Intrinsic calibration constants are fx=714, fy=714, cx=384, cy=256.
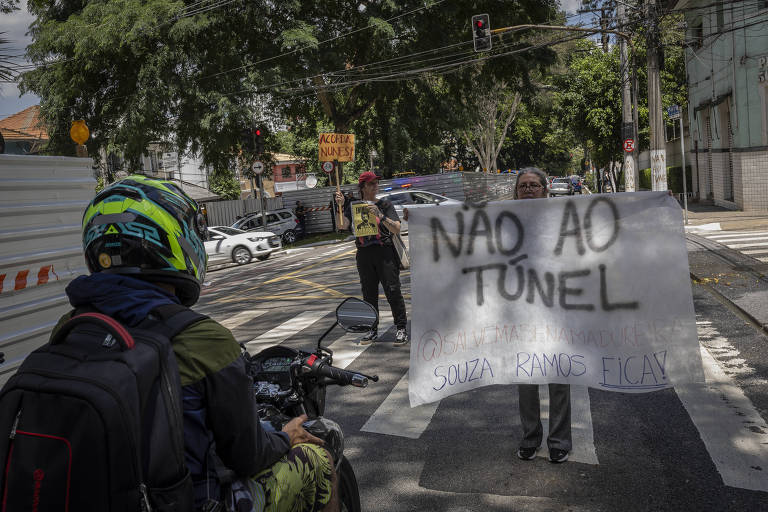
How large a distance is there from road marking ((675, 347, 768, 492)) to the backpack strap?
331cm

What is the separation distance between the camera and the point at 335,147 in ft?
87.3

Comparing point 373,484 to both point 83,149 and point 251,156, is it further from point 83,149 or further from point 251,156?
point 251,156

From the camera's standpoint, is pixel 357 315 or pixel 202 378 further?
pixel 357 315

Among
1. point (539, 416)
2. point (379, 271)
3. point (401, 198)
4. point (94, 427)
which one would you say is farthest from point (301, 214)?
point (94, 427)

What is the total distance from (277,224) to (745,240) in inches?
782

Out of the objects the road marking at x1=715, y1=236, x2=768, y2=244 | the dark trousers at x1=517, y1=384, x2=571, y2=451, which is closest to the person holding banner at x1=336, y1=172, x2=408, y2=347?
the dark trousers at x1=517, y1=384, x2=571, y2=451

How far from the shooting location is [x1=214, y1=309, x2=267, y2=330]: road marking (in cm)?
1044

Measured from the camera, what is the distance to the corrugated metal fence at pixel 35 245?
5465 mm

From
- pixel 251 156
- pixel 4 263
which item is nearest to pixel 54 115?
pixel 251 156

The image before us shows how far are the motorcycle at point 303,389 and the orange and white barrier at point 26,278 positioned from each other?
11.7 feet

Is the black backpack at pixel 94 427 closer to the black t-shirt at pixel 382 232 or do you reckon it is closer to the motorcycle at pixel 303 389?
the motorcycle at pixel 303 389

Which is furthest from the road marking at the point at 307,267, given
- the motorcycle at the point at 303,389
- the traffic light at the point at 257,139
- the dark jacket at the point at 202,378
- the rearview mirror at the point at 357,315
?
the dark jacket at the point at 202,378

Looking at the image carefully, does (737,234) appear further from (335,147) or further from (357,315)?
(357,315)

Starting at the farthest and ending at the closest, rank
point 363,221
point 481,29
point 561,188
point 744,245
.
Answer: point 561,188
point 481,29
point 744,245
point 363,221
